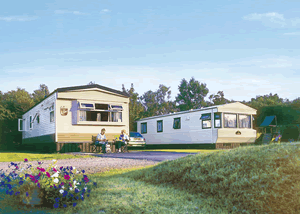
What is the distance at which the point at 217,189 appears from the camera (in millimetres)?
3541

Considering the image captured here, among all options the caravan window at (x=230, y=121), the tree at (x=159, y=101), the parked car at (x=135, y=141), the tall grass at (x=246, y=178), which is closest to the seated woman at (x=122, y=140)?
the parked car at (x=135, y=141)

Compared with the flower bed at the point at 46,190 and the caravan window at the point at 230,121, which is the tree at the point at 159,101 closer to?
the caravan window at the point at 230,121

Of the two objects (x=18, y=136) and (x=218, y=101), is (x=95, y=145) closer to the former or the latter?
(x=18, y=136)

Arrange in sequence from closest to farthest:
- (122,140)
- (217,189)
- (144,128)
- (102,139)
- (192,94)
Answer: (217,189) → (102,139) → (122,140) → (144,128) → (192,94)

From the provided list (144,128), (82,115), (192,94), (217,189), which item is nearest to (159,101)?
(192,94)

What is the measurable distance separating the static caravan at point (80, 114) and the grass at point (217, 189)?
977 centimetres

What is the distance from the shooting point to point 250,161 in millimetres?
3705

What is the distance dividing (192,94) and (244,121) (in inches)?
680

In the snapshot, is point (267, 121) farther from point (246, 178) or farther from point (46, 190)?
point (46, 190)

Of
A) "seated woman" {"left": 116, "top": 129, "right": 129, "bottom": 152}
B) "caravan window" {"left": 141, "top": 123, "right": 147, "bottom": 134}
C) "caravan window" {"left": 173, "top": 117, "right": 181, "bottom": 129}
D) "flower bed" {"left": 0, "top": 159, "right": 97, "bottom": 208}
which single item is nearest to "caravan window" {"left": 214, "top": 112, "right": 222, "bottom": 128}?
"caravan window" {"left": 173, "top": 117, "right": 181, "bottom": 129}

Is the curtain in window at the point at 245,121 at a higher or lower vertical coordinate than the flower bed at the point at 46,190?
higher

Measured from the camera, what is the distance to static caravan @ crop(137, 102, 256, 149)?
1557 centimetres

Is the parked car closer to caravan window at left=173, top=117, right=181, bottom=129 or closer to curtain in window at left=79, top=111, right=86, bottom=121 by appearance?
caravan window at left=173, top=117, right=181, bottom=129

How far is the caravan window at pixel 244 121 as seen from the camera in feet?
54.9
